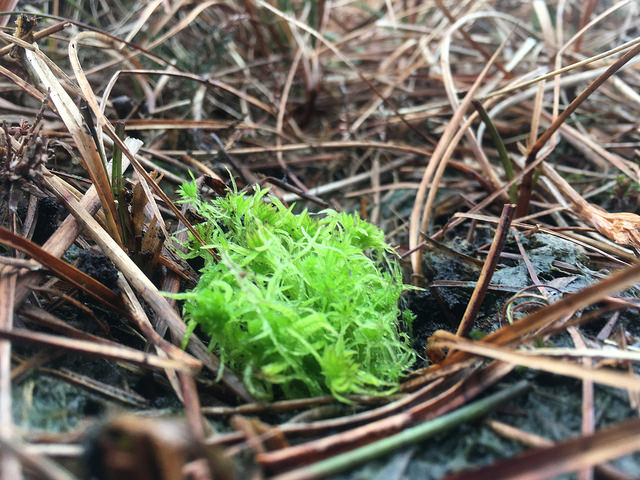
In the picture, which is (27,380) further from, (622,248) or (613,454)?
(622,248)

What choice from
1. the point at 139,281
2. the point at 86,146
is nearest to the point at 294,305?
the point at 139,281

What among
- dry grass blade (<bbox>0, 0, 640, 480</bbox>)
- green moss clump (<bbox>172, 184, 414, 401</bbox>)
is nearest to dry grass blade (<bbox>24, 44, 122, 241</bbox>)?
dry grass blade (<bbox>0, 0, 640, 480</bbox>)

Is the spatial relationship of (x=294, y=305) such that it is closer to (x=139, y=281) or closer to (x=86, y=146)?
(x=139, y=281)

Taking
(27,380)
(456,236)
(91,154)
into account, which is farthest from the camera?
(456,236)

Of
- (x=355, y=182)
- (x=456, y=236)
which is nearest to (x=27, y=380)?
(x=456, y=236)

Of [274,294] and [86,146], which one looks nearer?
[274,294]

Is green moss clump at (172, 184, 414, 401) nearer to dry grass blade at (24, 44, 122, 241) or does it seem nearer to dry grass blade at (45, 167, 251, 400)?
dry grass blade at (45, 167, 251, 400)

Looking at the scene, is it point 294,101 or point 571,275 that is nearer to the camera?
point 571,275

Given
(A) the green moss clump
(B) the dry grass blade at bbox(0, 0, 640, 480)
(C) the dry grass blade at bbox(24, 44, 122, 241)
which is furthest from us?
(C) the dry grass blade at bbox(24, 44, 122, 241)
